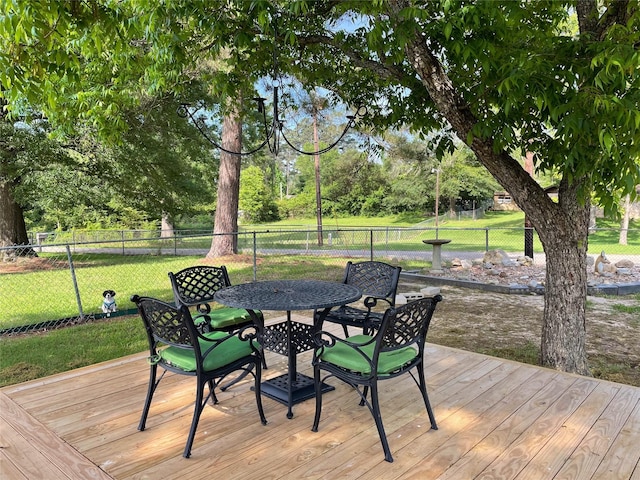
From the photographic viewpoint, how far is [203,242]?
1634 cm

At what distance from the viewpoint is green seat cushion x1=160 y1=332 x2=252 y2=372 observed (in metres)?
2.29

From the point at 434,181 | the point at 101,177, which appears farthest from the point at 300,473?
the point at 434,181

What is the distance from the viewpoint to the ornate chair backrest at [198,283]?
134 inches

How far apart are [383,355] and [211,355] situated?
95 centimetres

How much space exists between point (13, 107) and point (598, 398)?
5.71 meters

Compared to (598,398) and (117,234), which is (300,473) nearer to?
(598,398)

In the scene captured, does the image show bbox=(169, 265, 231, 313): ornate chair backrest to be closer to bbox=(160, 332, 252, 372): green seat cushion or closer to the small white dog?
bbox=(160, 332, 252, 372): green seat cushion

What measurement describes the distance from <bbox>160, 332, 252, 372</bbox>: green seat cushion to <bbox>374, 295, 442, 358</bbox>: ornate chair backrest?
2.63ft

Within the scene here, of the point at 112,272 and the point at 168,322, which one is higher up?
the point at 168,322

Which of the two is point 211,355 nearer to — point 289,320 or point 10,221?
point 289,320

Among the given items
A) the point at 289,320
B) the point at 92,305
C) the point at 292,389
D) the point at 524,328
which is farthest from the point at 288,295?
the point at 92,305

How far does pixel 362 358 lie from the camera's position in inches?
91.1

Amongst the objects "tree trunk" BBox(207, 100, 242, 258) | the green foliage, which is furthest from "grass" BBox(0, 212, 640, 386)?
the green foliage

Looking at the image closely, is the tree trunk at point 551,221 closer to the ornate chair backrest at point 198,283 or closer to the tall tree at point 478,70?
the tall tree at point 478,70
